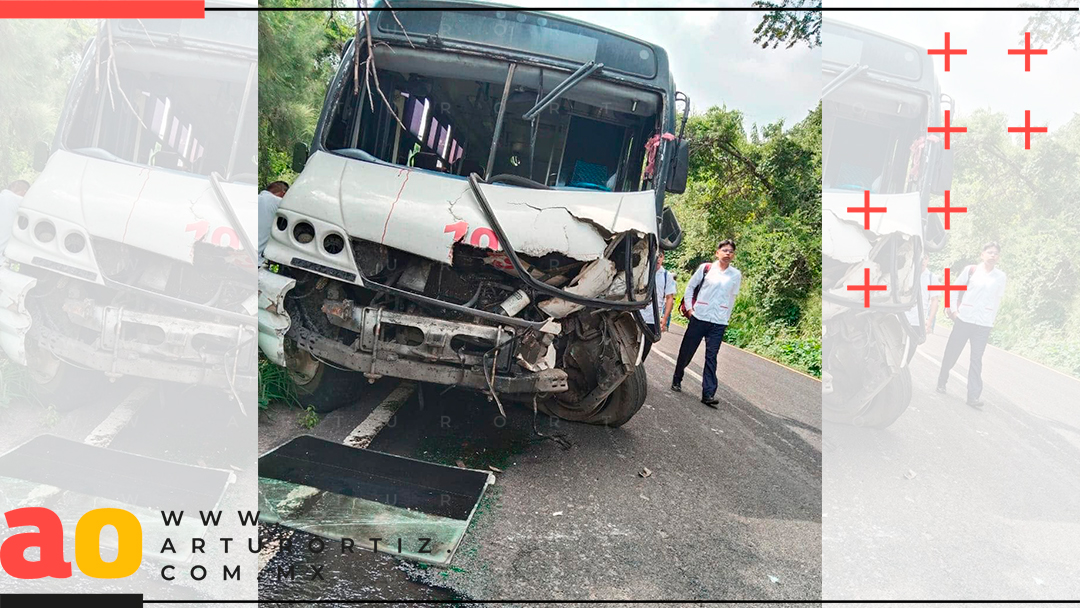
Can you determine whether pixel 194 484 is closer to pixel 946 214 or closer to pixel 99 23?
pixel 99 23

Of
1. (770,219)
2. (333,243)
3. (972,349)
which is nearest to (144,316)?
(333,243)

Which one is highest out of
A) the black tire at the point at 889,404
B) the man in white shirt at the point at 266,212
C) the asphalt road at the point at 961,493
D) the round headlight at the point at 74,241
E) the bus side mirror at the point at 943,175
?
the bus side mirror at the point at 943,175

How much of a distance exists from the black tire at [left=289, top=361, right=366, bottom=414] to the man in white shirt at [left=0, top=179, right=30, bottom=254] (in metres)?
1.75

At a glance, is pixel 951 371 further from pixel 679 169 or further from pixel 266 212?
pixel 266 212

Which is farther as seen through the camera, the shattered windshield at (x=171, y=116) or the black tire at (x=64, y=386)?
the shattered windshield at (x=171, y=116)

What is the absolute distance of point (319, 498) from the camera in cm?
295

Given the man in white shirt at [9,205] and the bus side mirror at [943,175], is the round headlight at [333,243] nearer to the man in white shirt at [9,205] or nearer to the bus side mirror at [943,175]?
the man in white shirt at [9,205]

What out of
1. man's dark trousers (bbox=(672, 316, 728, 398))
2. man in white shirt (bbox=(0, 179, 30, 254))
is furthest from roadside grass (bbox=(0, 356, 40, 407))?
man's dark trousers (bbox=(672, 316, 728, 398))

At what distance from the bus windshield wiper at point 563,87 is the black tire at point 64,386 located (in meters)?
2.98

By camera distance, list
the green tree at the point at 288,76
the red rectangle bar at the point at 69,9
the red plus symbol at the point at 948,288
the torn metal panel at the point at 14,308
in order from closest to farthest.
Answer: the red rectangle bar at the point at 69,9 < the torn metal panel at the point at 14,308 < the green tree at the point at 288,76 < the red plus symbol at the point at 948,288

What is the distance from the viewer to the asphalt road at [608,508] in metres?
2.51

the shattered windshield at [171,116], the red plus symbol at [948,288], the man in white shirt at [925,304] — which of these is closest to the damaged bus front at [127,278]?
the shattered windshield at [171,116]

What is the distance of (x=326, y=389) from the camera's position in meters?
4.12

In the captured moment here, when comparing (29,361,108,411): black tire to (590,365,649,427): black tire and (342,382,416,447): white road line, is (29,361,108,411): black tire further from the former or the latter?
(590,365,649,427): black tire
